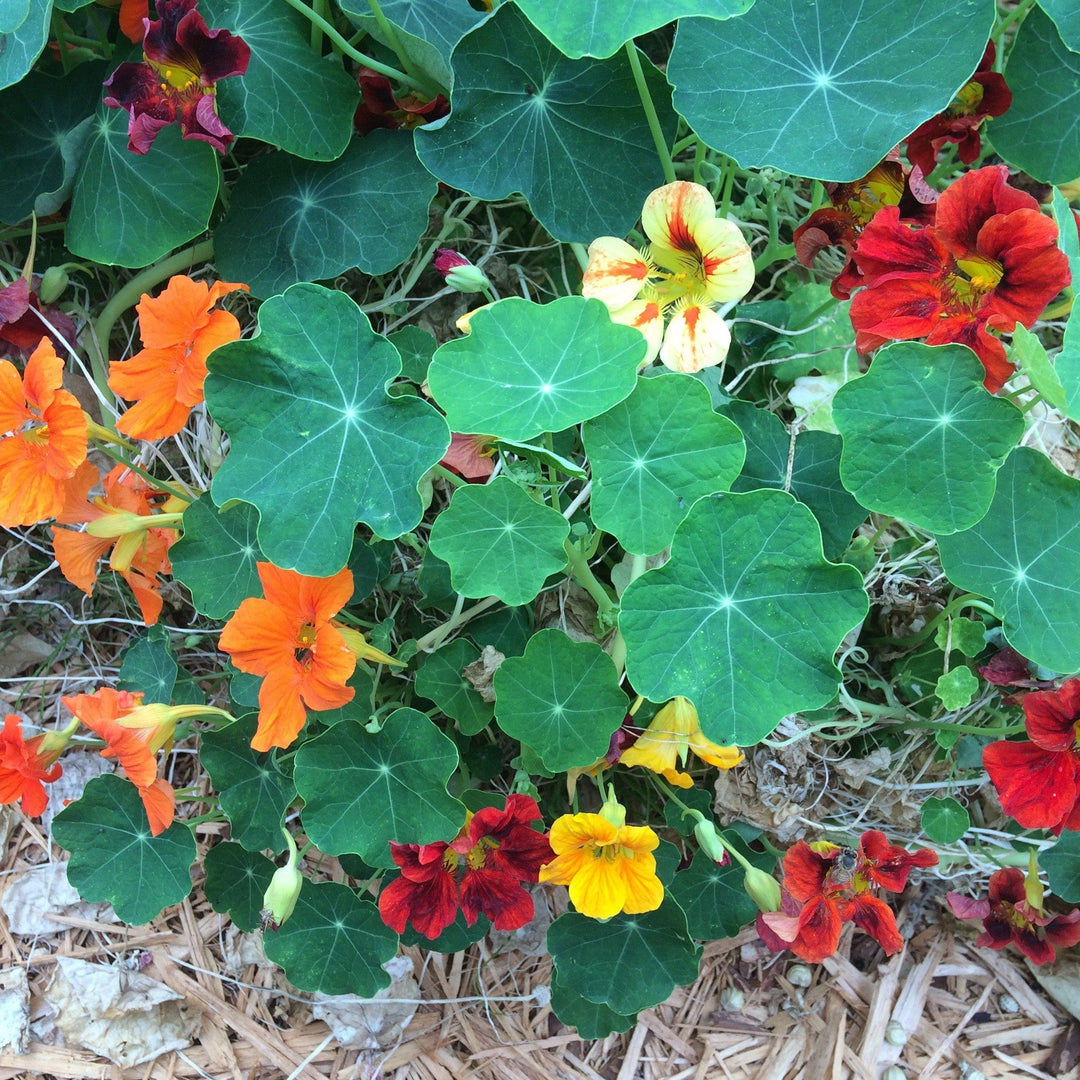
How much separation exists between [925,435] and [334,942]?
1.16m

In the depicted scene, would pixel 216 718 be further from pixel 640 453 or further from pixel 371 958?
pixel 640 453

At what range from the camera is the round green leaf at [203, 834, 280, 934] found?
4.90 ft

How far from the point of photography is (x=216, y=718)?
165 cm

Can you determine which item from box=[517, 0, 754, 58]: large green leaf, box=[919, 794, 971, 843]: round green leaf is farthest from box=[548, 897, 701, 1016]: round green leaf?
box=[517, 0, 754, 58]: large green leaf

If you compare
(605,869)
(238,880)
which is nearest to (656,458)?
(605,869)

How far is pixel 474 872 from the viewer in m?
1.30

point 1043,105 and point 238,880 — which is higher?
point 1043,105

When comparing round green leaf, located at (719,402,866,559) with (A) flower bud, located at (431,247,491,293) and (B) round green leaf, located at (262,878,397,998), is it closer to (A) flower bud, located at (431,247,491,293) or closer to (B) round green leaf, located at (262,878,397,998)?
(A) flower bud, located at (431,247,491,293)

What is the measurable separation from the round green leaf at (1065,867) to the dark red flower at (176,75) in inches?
67.3

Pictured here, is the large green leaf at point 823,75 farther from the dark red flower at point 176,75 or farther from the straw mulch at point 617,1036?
the straw mulch at point 617,1036

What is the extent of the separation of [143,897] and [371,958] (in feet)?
1.22

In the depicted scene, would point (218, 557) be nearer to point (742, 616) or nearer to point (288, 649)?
point (288, 649)

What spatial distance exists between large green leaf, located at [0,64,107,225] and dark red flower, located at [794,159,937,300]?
1.18 meters

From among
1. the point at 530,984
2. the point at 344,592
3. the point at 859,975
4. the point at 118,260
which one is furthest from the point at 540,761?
the point at 118,260
